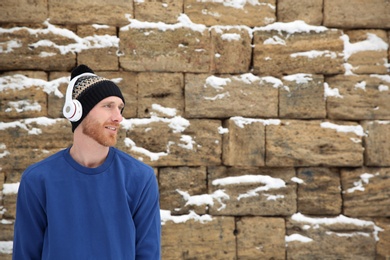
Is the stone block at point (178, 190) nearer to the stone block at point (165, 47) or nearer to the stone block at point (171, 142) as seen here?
the stone block at point (171, 142)

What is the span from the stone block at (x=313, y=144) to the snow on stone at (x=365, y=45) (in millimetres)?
799

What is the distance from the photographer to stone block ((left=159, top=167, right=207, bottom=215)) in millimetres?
5055

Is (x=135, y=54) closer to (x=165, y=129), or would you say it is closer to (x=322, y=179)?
(x=165, y=129)

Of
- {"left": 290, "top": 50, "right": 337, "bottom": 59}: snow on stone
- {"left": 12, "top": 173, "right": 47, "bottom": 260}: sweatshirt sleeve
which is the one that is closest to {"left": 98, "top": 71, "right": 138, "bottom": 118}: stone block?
{"left": 290, "top": 50, "right": 337, "bottom": 59}: snow on stone

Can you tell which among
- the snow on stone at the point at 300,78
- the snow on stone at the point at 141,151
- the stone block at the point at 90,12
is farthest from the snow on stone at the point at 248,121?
the stone block at the point at 90,12

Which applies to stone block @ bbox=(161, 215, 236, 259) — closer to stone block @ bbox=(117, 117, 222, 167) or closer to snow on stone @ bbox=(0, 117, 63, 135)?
stone block @ bbox=(117, 117, 222, 167)

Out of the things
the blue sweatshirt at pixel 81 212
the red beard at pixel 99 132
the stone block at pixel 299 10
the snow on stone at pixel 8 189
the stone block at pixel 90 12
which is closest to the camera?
the blue sweatshirt at pixel 81 212

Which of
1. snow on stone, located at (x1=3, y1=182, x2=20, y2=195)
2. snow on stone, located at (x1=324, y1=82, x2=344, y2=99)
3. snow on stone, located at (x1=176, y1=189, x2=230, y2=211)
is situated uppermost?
snow on stone, located at (x1=324, y1=82, x2=344, y2=99)

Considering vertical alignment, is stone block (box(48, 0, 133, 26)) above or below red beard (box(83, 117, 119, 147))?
above

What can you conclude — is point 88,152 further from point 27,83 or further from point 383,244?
point 383,244

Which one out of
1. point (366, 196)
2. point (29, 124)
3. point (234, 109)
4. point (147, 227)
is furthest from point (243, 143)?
point (147, 227)

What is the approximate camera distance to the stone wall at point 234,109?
4.98m

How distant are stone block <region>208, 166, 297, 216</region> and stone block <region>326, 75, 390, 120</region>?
89 centimetres

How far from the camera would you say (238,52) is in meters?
5.15
